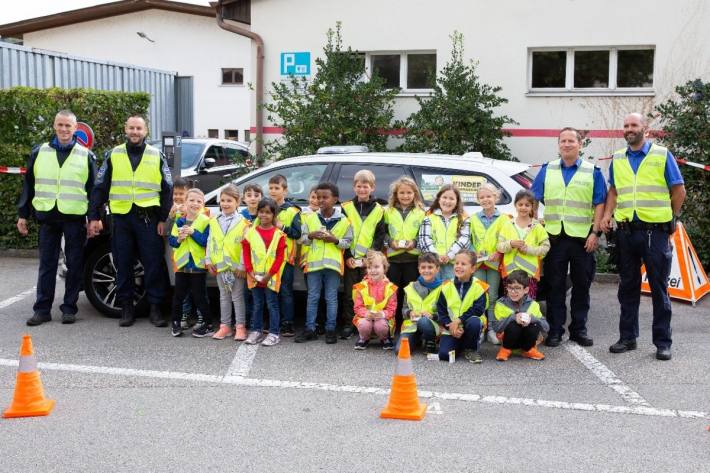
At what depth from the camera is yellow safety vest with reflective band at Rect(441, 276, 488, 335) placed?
23.1ft

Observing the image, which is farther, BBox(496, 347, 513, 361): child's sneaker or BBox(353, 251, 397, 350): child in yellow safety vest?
BBox(353, 251, 397, 350): child in yellow safety vest

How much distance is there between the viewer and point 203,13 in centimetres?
2769

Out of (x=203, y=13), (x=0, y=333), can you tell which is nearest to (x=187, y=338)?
(x=0, y=333)

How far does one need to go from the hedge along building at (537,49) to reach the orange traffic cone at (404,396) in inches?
320

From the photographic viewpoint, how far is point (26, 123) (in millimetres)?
12719

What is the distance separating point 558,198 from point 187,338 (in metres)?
3.52

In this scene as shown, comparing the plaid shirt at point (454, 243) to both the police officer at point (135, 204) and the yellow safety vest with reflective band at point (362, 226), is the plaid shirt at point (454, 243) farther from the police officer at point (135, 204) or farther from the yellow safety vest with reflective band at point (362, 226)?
the police officer at point (135, 204)

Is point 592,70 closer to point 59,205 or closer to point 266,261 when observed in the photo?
point 266,261

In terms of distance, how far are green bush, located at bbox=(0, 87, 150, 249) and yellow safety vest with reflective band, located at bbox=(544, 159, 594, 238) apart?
8222 mm

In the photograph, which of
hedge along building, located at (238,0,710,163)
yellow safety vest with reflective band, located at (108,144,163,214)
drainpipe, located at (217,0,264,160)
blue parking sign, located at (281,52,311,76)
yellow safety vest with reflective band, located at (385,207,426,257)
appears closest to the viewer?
yellow safety vest with reflective band, located at (385,207,426,257)

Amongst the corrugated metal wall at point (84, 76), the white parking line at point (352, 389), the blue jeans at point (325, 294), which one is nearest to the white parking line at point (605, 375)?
the white parking line at point (352, 389)

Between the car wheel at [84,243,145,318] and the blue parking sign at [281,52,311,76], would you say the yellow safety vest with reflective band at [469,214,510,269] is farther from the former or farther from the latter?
the blue parking sign at [281,52,311,76]

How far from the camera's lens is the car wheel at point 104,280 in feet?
28.2

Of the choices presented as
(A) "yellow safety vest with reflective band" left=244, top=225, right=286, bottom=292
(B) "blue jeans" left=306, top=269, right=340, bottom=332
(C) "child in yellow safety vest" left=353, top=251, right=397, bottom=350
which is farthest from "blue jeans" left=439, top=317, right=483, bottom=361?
(A) "yellow safety vest with reflective band" left=244, top=225, right=286, bottom=292
